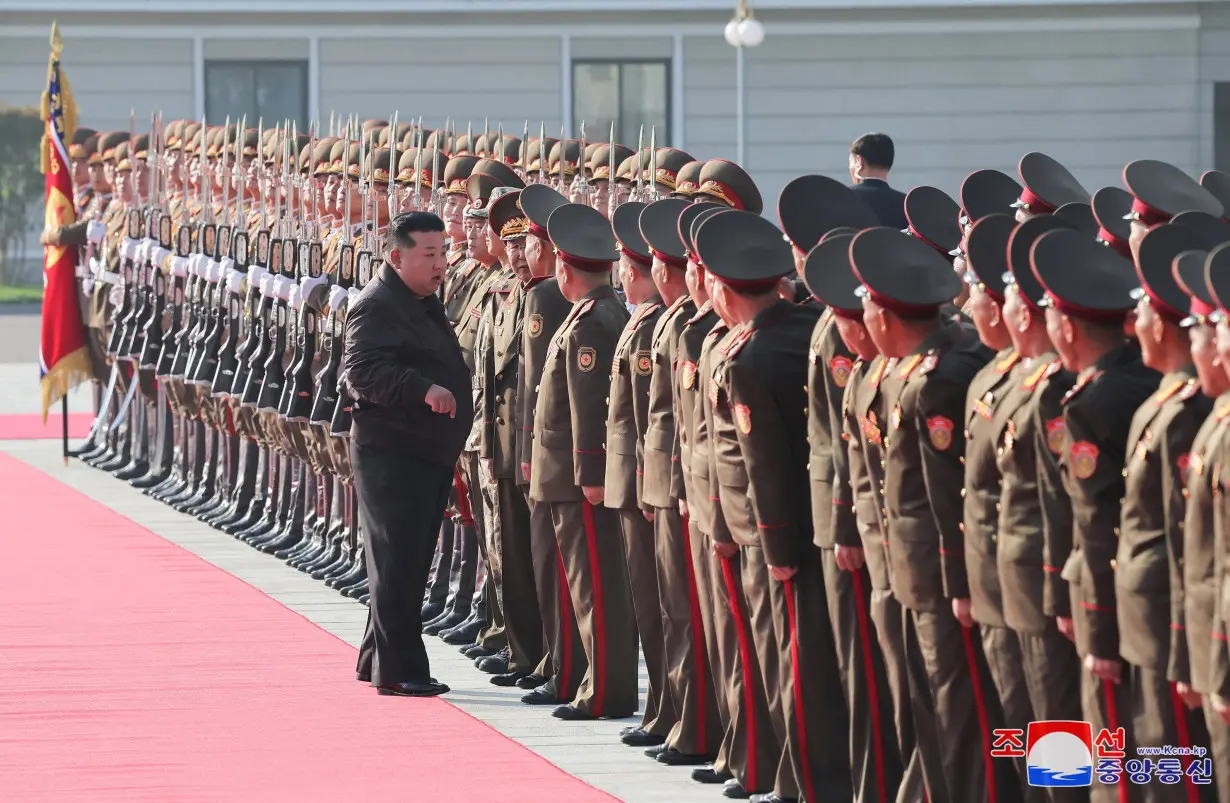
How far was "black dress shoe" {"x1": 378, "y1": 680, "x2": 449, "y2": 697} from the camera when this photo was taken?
7.86m

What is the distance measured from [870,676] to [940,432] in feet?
2.50

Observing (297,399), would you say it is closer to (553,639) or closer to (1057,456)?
(553,639)

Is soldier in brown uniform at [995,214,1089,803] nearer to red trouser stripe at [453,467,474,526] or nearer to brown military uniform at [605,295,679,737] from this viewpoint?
brown military uniform at [605,295,679,737]

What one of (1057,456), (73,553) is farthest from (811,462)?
(73,553)

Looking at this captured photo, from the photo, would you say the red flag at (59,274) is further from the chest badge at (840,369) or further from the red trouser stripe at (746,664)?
the chest badge at (840,369)

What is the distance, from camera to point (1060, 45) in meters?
28.6

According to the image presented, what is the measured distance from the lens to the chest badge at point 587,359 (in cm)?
735

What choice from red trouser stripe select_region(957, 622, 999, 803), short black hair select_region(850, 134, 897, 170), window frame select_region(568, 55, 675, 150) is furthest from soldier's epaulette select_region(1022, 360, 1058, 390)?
window frame select_region(568, 55, 675, 150)

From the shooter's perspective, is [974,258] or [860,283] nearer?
[974,258]

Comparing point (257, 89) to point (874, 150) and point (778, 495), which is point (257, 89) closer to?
point (874, 150)

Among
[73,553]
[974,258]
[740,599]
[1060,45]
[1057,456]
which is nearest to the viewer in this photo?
[1057,456]

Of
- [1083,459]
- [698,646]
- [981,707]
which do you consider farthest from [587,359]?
[1083,459]

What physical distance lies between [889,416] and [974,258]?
15.7 inches

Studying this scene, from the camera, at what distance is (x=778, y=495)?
19.8 feet
